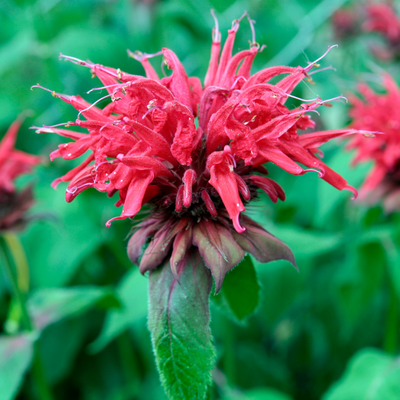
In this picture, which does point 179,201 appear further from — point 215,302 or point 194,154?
point 215,302

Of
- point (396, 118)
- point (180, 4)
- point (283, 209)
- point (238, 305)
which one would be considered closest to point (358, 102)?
point (396, 118)

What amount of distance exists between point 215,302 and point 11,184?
2.22 ft

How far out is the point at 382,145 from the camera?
1038 millimetres

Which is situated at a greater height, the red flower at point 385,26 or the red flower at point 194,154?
the red flower at point 194,154

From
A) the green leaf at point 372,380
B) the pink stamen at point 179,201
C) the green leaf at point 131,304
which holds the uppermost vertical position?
the pink stamen at point 179,201

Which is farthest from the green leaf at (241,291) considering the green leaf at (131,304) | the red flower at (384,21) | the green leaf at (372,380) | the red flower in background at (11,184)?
the red flower at (384,21)

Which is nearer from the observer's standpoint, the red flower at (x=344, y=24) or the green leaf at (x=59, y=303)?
the green leaf at (x=59, y=303)

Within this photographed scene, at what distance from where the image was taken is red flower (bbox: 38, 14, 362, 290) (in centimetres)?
55

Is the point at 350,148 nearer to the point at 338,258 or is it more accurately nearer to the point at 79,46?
the point at 338,258

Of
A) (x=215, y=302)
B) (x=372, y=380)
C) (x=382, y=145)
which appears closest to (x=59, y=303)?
(x=215, y=302)

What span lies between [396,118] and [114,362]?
46.4 inches

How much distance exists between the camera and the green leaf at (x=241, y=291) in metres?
0.65

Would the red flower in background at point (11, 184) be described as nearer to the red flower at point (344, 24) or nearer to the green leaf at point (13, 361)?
the green leaf at point (13, 361)

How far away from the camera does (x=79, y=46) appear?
1.43m
